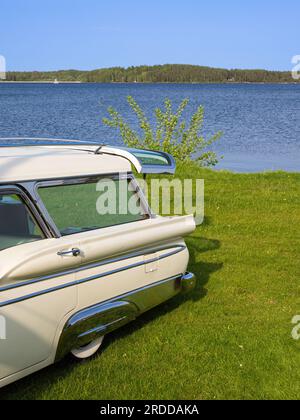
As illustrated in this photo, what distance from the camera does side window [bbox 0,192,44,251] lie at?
4.18 metres

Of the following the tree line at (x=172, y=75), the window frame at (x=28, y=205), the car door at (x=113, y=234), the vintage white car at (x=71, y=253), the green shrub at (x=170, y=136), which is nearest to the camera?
the vintage white car at (x=71, y=253)

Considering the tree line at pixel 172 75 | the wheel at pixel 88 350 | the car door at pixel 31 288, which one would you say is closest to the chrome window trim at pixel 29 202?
the car door at pixel 31 288

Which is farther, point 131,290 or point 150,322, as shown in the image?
point 150,322

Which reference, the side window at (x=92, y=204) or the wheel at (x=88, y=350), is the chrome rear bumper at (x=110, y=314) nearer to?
the wheel at (x=88, y=350)

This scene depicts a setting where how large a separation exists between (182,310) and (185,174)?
22.0ft

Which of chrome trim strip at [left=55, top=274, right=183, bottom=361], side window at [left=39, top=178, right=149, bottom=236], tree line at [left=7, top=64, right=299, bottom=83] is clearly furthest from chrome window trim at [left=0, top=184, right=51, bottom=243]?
tree line at [left=7, top=64, right=299, bottom=83]

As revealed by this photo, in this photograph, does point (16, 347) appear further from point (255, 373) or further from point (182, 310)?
point (182, 310)

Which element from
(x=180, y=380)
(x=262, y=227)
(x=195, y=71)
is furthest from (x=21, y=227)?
(x=195, y=71)

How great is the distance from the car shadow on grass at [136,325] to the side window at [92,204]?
3.30 feet

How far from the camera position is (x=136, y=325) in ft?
17.9

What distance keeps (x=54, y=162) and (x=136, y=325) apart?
1.82 meters

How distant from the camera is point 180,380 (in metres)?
4.51

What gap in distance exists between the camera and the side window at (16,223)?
418 centimetres

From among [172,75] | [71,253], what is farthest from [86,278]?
[172,75]
